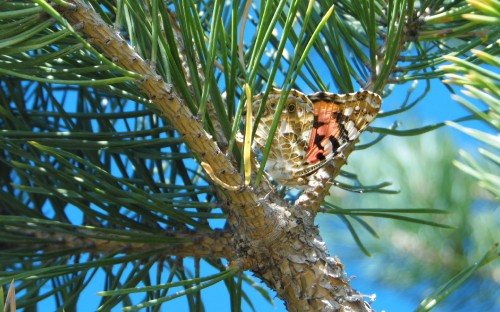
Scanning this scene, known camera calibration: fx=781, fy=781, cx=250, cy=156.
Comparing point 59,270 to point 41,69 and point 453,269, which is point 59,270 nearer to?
point 41,69

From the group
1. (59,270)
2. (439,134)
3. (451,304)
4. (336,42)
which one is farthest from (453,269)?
(59,270)

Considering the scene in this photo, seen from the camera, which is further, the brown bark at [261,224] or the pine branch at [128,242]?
the pine branch at [128,242]

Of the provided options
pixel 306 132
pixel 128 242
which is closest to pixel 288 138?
pixel 306 132

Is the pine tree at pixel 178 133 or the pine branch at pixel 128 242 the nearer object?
the pine tree at pixel 178 133

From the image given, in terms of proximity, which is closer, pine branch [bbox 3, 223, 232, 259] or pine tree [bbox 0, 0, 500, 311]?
pine tree [bbox 0, 0, 500, 311]
